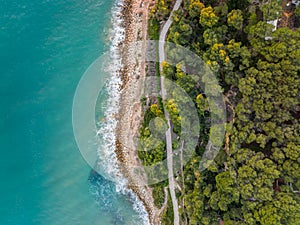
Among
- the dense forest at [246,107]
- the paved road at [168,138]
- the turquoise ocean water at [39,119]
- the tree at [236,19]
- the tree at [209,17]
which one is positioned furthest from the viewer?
the turquoise ocean water at [39,119]

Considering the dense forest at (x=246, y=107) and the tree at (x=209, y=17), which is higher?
the tree at (x=209, y=17)

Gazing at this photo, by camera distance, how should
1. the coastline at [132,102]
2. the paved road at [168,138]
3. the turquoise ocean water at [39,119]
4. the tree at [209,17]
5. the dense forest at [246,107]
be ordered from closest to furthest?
1. the dense forest at [246,107]
2. the tree at [209,17]
3. the paved road at [168,138]
4. the turquoise ocean water at [39,119]
5. the coastline at [132,102]

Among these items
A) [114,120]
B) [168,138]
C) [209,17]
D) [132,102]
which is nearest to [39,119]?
[114,120]

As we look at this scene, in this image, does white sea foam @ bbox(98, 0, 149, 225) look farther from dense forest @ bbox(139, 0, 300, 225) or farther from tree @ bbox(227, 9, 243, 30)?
tree @ bbox(227, 9, 243, 30)

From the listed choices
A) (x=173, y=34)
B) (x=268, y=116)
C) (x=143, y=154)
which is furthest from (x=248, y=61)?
(x=143, y=154)

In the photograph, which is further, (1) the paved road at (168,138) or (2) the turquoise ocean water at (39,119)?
(2) the turquoise ocean water at (39,119)

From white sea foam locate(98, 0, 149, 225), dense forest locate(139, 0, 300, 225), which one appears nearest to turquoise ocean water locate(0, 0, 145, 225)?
white sea foam locate(98, 0, 149, 225)

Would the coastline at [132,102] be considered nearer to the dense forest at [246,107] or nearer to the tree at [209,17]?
the dense forest at [246,107]

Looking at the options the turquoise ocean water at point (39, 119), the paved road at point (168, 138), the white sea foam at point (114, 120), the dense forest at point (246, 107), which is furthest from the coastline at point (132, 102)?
the turquoise ocean water at point (39, 119)
